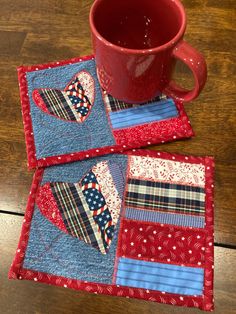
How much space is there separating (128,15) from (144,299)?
0.37 m

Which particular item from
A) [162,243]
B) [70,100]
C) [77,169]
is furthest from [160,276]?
[70,100]

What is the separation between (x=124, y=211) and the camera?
0.42 metres

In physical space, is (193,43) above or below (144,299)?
above

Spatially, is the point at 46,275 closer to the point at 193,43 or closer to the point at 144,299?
the point at 144,299

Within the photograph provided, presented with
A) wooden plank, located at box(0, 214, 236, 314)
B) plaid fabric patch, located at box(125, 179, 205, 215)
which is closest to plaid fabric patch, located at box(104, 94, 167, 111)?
plaid fabric patch, located at box(125, 179, 205, 215)

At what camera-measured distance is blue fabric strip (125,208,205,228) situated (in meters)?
0.41

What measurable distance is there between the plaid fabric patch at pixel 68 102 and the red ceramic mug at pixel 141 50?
0.13 feet

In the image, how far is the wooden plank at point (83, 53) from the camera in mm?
442

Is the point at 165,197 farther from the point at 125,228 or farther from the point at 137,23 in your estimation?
the point at 137,23

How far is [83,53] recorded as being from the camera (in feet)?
1.82

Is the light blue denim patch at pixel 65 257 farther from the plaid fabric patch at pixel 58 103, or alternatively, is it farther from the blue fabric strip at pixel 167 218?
the plaid fabric patch at pixel 58 103

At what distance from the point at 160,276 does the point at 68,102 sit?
262 mm

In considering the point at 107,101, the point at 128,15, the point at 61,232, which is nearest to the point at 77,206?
the point at 61,232

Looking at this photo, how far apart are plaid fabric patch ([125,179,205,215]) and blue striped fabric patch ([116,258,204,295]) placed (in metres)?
0.07
